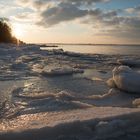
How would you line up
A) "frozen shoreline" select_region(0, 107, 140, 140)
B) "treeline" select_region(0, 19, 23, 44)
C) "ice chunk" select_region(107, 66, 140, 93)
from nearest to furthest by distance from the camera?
"frozen shoreline" select_region(0, 107, 140, 140), "ice chunk" select_region(107, 66, 140, 93), "treeline" select_region(0, 19, 23, 44)

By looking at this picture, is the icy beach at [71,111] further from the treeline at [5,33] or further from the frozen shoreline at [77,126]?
the treeline at [5,33]

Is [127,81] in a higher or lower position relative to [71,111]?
higher

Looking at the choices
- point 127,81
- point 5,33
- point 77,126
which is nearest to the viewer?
point 77,126

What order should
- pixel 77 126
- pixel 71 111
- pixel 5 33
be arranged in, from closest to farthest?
pixel 77 126 < pixel 71 111 < pixel 5 33

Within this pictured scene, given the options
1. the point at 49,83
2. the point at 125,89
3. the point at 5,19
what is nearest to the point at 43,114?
the point at 125,89

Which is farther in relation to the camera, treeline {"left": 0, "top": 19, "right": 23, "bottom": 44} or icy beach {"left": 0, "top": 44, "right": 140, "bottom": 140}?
treeline {"left": 0, "top": 19, "right": 23, "bottom": 44}

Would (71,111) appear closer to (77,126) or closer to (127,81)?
(77,126)

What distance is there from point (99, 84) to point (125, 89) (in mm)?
1315

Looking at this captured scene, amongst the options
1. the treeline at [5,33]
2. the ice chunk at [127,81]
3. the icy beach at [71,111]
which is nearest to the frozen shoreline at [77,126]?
the icy beach at [71,111]

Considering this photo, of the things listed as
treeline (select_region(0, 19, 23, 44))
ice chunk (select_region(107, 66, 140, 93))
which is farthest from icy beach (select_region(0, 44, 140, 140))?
treeline (select_region(0, 19, 23, 44))

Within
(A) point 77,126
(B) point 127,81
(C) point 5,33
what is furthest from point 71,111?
(C) point 5,33

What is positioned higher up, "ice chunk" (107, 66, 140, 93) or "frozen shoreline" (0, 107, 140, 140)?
"ice chunk" (107, 66, 140, 93)

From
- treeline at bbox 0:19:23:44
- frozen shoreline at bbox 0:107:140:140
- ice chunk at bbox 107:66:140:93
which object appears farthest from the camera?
treeline at bbox 0:19:23:44

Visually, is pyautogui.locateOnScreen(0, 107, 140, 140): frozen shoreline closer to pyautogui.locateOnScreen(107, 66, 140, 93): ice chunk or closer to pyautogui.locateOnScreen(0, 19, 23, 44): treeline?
pyautogui.locateOnScreen(107, 66, 140, 93): ice chunk
